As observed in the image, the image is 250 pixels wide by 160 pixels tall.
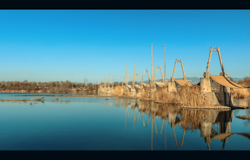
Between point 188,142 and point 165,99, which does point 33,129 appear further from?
point 165,99

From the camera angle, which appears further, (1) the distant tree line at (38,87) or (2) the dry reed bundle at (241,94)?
(1) the distant tree line at (38,87)

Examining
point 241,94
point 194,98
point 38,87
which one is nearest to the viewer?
point 194,98

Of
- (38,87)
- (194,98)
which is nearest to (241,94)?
(194,98)

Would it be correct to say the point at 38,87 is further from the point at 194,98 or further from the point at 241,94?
the point at 194,98

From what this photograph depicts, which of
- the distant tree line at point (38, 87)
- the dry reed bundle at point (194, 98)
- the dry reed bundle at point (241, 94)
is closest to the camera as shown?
the dry reed bundle at point (194, 98)

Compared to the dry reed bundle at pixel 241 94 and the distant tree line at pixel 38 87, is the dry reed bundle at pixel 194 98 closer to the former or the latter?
the dry reed bundle at pixel 241 94

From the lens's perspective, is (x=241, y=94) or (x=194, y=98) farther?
(x=241, y=94)

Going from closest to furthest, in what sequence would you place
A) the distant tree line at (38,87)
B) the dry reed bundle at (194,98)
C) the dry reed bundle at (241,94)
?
the dry reed bundle at (194,98) → the dry reed bundle at (241,94) → the distant tree line at (38,87)

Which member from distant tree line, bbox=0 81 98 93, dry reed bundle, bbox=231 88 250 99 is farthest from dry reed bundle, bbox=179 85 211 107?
distant tree line, bbox=0 81 98 93

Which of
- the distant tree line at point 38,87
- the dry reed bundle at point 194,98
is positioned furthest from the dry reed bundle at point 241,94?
the distant tree line at point 38,87

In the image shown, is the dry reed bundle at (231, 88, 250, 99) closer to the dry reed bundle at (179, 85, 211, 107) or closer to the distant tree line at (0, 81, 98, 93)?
the dry reed bundle at (179, 85, 211, 107)

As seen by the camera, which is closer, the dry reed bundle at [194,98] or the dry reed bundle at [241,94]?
the dry reed bundle at [194,98]
